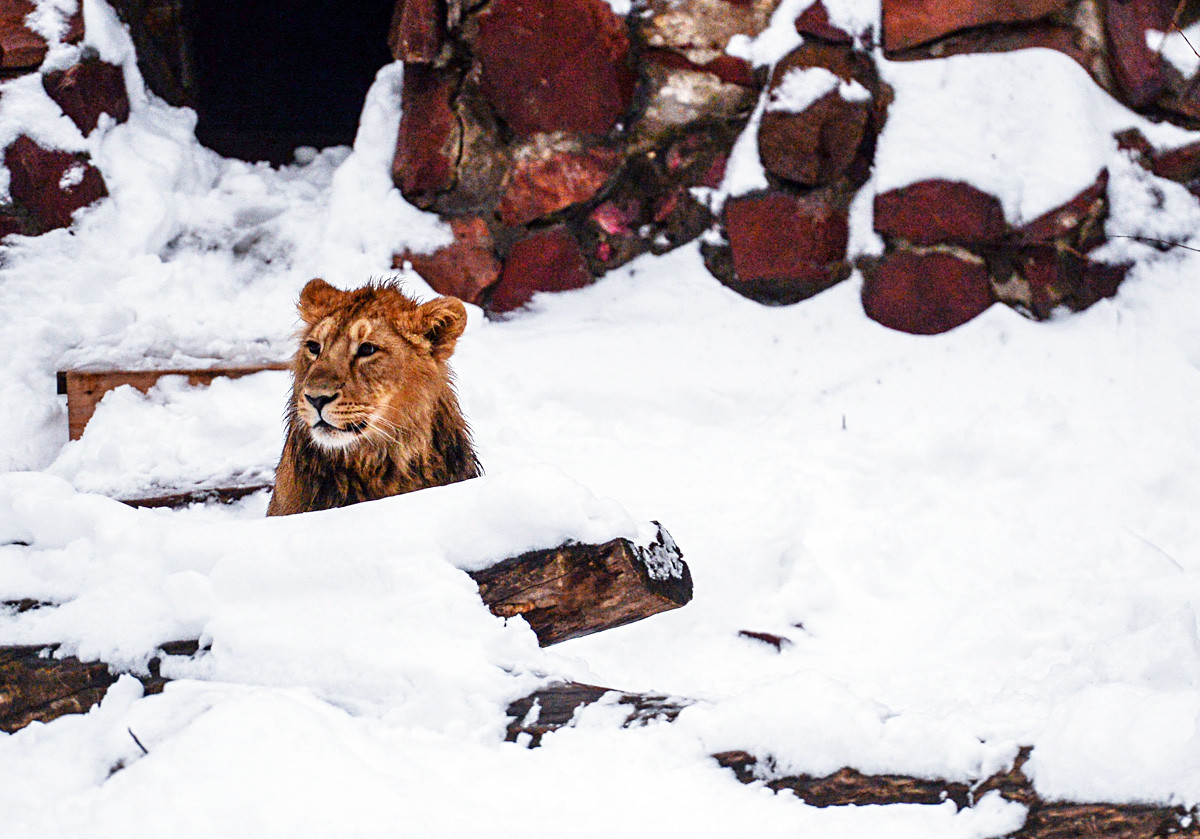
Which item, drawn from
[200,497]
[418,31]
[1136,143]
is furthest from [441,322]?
[1136,143]

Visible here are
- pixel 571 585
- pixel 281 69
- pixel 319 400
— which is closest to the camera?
Answer: pixel 571 585

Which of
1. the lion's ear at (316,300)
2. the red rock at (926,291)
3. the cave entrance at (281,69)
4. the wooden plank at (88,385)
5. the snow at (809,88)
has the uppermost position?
the snow at (809,88)

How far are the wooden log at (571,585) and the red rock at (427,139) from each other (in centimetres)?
327

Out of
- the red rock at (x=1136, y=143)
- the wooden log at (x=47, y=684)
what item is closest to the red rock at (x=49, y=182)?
the wooden log at (x=47, y=684)

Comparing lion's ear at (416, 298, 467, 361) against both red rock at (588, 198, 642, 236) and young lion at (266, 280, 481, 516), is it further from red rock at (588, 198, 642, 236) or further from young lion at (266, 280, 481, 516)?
red rock at (588, 198, 642, 236)

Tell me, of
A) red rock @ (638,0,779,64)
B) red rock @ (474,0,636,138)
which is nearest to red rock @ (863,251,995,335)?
red rock @ (638,0,779,64)

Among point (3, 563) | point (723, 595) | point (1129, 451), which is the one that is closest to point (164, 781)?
point (3, 563)

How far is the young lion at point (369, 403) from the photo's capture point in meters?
3.21

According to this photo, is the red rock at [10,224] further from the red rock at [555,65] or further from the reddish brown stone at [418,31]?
the red rock at [555,65]

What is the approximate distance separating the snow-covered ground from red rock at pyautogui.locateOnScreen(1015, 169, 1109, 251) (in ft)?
0.26

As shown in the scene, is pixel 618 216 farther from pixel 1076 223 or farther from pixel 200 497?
pixel 200 497

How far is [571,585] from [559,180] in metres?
3.17

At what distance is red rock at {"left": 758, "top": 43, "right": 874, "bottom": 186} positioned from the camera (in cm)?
479

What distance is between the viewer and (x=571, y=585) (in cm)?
206
